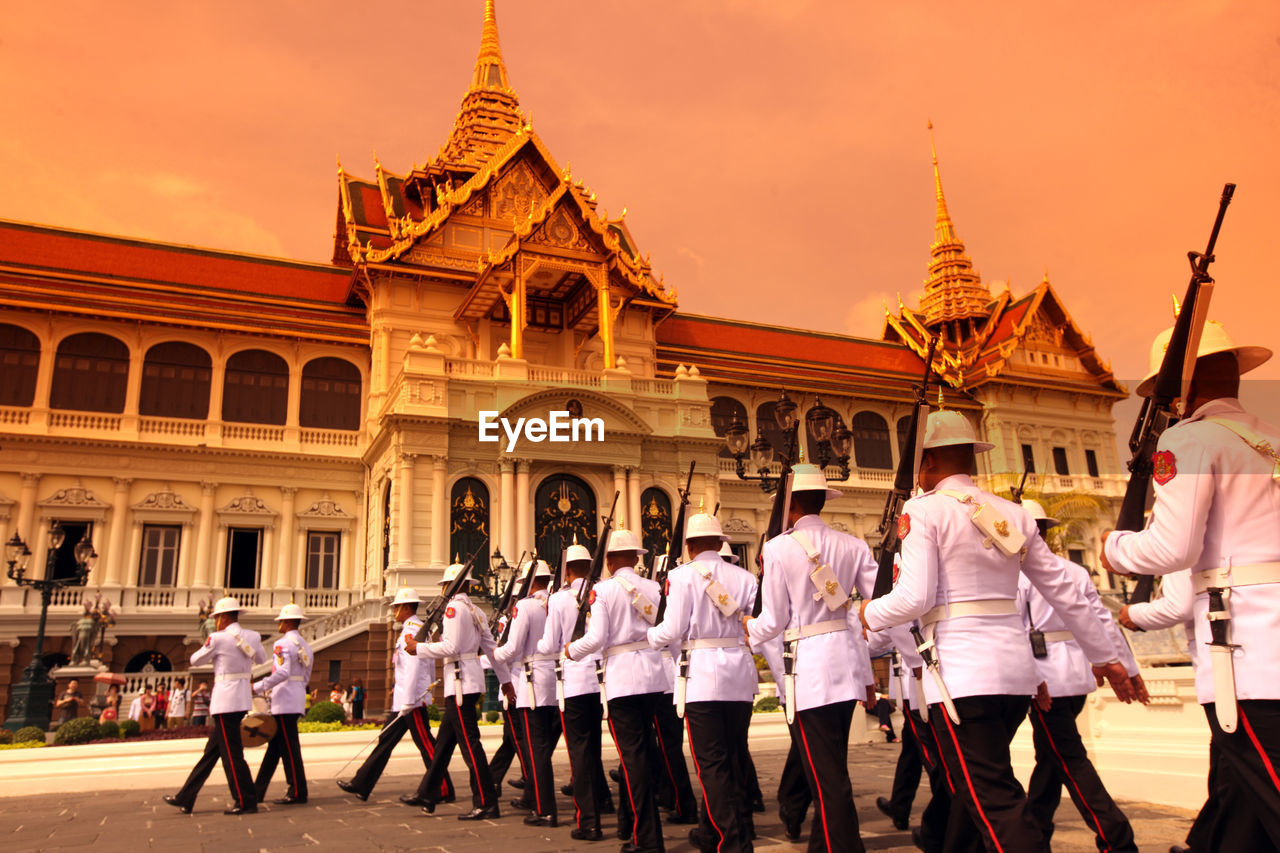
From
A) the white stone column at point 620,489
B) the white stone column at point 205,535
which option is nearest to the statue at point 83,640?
the white stone column at point 205,535

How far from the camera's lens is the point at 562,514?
2295 centimetres

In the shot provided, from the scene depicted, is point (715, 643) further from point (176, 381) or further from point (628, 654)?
point (176, 381)

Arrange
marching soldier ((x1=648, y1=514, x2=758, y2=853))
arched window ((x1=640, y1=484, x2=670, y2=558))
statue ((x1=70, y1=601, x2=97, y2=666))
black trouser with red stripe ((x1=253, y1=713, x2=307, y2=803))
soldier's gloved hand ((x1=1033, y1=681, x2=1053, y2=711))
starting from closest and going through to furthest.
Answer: soldier's gloved hand ((x1=1033, y1=681, x2=1053, y2=711)) < marching soldier ((x1=648, y1=514, x2=758, y2=853)) < black trouser with red stripe ((x1=253, y1=713, x2=307, y2=803)) < statue ((x1=70, y1=601, x2=97, y2=666)) < arched window ((x1=640, y1=484, x2=670, y2=558))

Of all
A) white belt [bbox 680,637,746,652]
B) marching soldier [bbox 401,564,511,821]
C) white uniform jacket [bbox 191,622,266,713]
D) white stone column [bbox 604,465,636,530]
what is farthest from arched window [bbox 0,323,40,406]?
white belt [bbox 680,637,746,652]

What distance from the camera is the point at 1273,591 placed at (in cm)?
310

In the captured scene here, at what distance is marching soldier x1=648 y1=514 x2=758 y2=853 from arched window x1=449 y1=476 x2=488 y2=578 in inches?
639

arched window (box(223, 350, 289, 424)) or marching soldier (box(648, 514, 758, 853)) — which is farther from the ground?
arched window (box(223, 350, 289, 424))

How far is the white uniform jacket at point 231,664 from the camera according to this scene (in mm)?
8516

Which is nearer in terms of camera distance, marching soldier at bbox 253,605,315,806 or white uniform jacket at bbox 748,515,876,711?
white uniform jacket at bbox 748,515,876,711

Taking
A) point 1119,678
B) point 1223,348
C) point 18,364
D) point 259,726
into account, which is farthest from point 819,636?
point 18,364

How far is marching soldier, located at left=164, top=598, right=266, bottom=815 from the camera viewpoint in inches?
329

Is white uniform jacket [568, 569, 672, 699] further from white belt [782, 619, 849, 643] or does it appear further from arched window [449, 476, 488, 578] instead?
arched window [449, 476, 488, 578]

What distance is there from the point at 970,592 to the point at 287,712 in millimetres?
7377

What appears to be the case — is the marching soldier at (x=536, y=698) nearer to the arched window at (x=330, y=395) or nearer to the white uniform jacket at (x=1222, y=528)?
the white uniform jacket at (x=1222, y=528)
